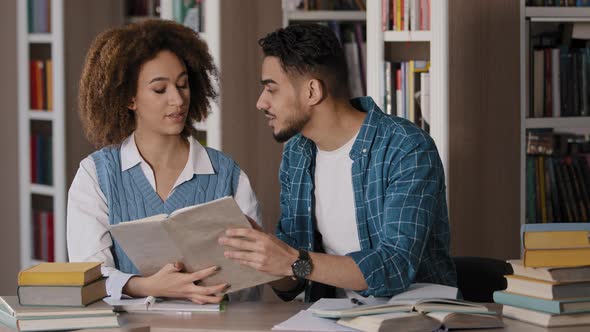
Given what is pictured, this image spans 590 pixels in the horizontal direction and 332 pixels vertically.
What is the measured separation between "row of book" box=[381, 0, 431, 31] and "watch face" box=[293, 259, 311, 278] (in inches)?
57.4

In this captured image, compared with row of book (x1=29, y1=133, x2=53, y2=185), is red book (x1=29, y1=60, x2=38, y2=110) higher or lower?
higher

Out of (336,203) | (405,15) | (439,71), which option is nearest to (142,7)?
(405,15)

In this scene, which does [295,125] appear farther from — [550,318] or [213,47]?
[213,47]

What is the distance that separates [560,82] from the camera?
12.2 ft

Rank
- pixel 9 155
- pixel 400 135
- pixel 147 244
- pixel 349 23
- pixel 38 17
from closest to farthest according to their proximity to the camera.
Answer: pixel 147 244 < pixel 400 135 < pixel 349 23 < pixel 38 17 < pixel 9 155

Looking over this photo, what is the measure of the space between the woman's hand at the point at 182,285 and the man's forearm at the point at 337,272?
8.4 inches

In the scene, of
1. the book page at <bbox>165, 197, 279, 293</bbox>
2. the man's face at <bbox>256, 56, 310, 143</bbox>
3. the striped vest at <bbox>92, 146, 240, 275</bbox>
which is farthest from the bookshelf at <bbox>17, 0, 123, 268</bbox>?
the book page at <bbox>165, 197, 279, 293</bbox>

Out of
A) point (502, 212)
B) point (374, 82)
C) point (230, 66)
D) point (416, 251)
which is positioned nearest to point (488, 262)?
point (416, 251)

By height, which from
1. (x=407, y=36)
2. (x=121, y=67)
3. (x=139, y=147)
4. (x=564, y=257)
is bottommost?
(x=564, y=257)

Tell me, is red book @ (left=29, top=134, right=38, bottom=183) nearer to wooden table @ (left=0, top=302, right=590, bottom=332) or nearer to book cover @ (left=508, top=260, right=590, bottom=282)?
wooden table @ (left=0, top=302, right=590, bottom=332)

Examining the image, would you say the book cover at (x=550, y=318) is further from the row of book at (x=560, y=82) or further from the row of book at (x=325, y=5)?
the row of book at (x=325, y=5)

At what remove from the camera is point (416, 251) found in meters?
2.55

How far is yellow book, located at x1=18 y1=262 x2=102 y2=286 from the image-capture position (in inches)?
88.8

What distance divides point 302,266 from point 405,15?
59.6 inches
